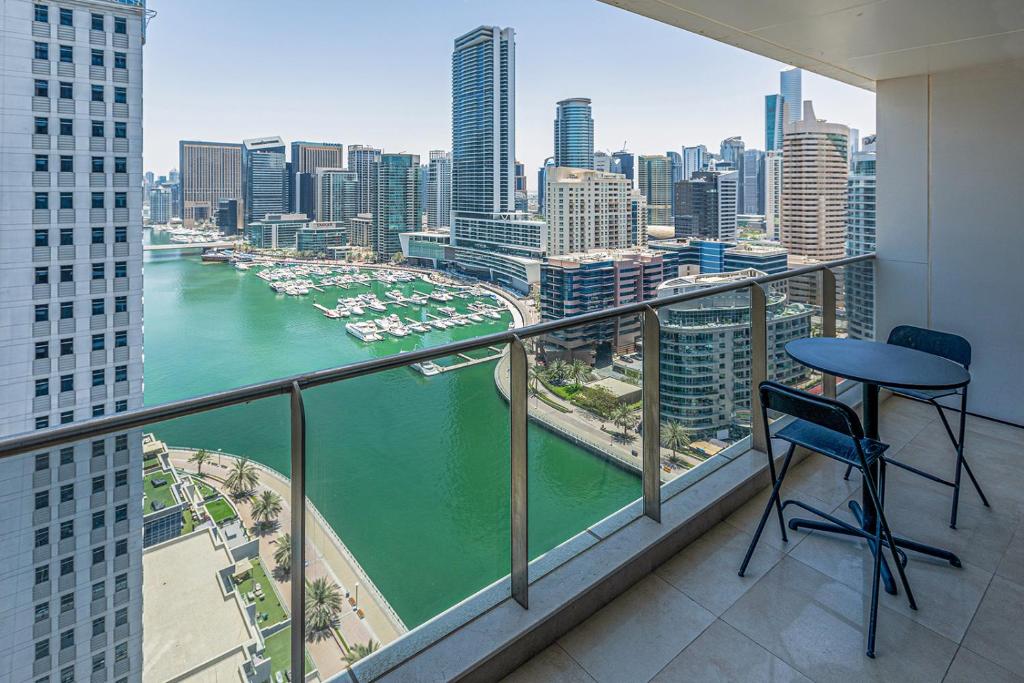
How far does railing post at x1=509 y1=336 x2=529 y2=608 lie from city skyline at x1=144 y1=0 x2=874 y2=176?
16741 millimetres

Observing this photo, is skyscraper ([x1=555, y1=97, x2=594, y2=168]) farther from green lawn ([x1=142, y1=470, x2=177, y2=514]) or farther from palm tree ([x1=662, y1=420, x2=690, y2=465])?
green lawn ([x1=142, y1=470, x2=177, y2=514])

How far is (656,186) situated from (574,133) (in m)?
Result: 7.43

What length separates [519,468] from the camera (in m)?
1.83

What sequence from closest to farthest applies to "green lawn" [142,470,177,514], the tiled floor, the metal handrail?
1. the metal handrail
2. "green lawn" [142,470,177,514]
3. the tiled floor

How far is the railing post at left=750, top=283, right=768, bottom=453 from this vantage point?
2.89m

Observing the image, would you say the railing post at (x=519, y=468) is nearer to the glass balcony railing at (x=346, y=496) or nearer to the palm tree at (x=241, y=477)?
the glass balcony railing at (x=346, y=496)

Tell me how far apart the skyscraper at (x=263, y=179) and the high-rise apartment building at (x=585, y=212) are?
28.9 ft

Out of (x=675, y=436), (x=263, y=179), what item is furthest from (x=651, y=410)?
(x=263, y=179)

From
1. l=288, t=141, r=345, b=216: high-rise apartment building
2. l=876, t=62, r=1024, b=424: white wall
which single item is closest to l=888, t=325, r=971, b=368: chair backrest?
l=876, t=62, r=1024, b=424: white wall

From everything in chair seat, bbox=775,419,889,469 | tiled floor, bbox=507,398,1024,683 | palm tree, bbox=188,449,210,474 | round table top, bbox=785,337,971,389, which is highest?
round table top, bbox=785,337,971,389

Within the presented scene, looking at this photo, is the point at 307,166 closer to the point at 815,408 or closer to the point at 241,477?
the point at 241,477

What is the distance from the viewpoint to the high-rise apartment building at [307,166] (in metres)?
16.8

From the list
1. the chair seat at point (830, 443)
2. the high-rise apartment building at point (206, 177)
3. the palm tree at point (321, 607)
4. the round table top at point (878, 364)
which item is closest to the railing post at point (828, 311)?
the round table top at point (878, 364)

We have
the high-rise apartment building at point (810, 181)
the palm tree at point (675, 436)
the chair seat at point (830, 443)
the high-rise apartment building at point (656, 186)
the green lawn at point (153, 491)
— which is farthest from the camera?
the high-rise apartment building at point (656, 186)
